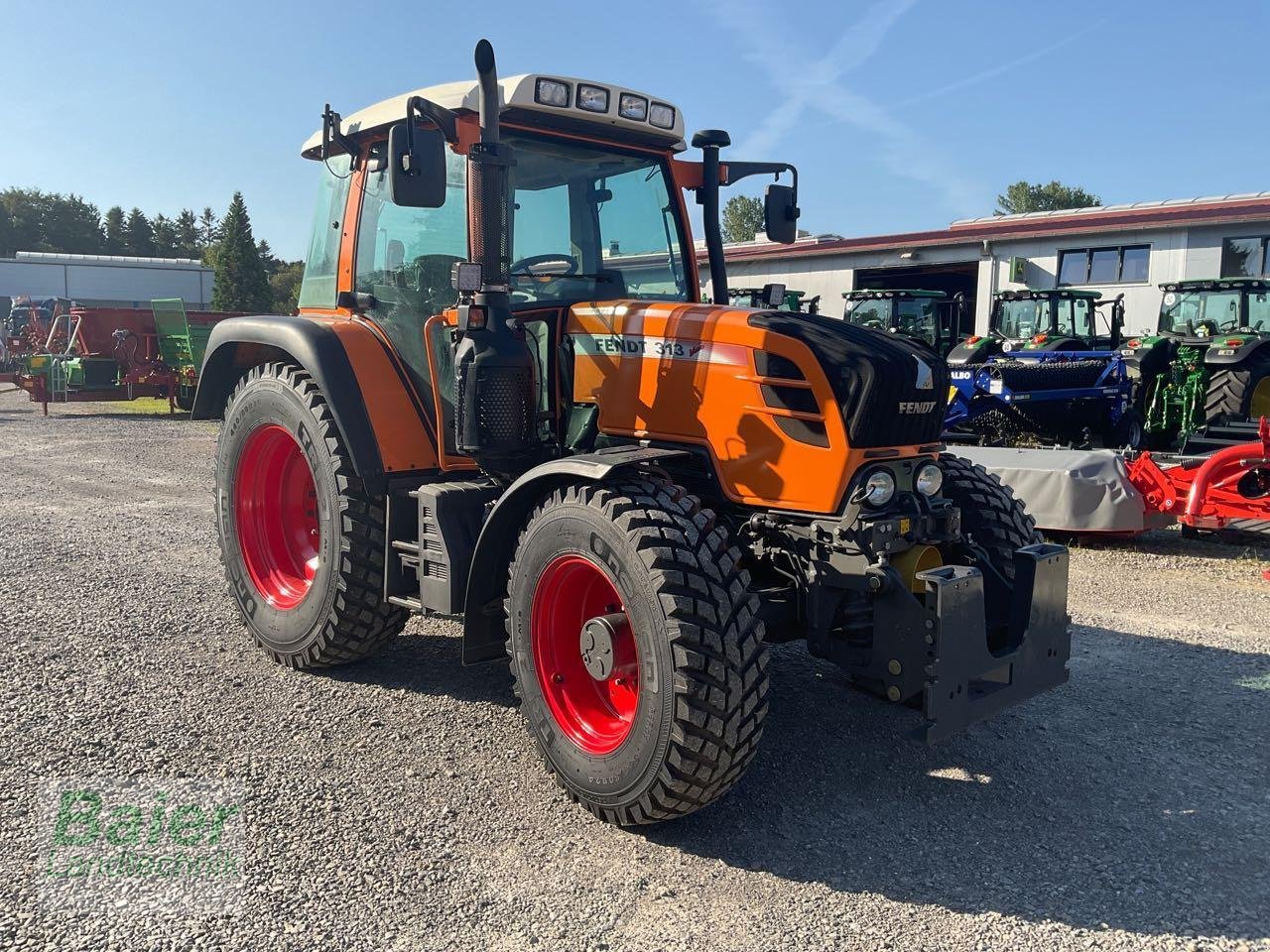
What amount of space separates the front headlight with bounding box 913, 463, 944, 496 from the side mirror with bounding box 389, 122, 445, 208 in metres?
2.00

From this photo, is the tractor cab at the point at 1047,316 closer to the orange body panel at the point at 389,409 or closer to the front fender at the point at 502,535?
the orange body panel at the point at 389,409

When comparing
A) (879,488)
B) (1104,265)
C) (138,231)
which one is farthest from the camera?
(138,231)

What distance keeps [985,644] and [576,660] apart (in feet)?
4.66

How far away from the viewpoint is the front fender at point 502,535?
11.3 ft

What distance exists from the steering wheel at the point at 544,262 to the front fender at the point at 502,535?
0.87 m

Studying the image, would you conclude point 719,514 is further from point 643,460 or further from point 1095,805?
point 1095,805

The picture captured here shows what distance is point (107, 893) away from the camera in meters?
2.86

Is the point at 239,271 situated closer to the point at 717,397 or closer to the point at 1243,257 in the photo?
the point at 1243,257

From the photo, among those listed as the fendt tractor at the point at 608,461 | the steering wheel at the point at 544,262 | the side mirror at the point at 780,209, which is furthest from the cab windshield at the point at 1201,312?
the steering wheel at the point at 544,262

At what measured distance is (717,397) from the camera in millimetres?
3516

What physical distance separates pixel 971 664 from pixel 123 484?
9.39 meters

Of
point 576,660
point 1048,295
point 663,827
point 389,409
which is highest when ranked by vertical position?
point 1048,295

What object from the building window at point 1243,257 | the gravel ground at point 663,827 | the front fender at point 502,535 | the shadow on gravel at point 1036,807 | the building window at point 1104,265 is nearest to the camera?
the gravel ground at point 663,827

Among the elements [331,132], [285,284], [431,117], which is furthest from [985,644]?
[285,284]
